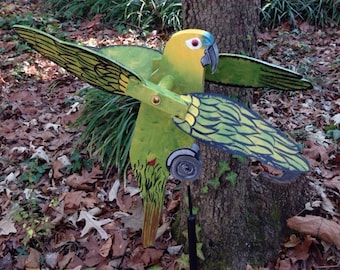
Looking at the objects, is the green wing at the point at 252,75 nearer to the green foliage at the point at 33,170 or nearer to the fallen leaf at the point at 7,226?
the fallen leaf at the point at 7,226

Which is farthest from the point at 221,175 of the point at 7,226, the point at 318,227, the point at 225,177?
the point at 7,226

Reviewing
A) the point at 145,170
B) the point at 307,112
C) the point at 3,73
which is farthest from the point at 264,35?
the point at 145,170

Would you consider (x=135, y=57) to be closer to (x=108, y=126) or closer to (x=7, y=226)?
(x=7, y=226)

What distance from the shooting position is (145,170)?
4.45 ft

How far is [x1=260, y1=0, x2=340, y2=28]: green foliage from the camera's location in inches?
206

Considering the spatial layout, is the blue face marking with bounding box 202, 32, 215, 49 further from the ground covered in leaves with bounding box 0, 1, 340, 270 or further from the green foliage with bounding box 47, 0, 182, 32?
the green foliage with bounding box 47, 0, 182, 32

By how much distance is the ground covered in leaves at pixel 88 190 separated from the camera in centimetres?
223

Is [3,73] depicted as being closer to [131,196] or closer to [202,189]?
[131,196]


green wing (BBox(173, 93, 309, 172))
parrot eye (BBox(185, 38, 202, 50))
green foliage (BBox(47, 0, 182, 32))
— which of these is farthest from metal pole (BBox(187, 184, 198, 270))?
green foliage (BBox(47, 0, 182, 32))

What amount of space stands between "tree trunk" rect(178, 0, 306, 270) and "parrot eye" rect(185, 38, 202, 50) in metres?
0.64

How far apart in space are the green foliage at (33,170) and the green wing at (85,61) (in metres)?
1.76

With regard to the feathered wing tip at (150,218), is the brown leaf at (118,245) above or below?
below

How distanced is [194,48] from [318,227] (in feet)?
4.21

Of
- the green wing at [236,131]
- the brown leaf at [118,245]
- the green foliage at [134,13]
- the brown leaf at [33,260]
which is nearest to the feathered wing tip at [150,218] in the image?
the green wing at [236,131]
